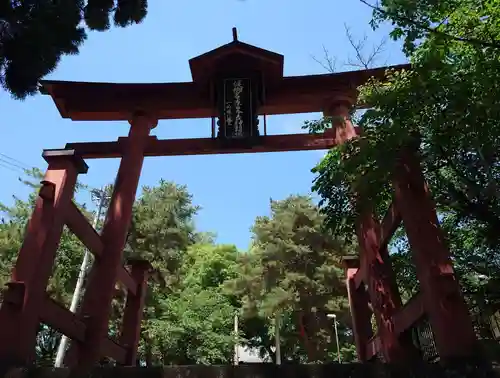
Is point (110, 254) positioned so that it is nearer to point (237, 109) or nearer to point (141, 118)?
point (141, 118)

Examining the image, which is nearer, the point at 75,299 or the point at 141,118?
the point at 141,118

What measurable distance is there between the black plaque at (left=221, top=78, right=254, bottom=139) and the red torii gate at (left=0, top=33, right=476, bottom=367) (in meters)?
0.02

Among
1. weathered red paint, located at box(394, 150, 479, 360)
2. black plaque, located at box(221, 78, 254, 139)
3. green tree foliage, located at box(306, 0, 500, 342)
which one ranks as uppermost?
black plaque, located at box(221, 78, 254, 139)

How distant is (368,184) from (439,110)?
4.85 ft

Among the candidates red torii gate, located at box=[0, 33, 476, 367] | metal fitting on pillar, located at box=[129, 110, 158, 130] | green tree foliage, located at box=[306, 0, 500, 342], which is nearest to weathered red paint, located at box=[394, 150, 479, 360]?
red torii gate, located at box=[0, 33, 476, 367]

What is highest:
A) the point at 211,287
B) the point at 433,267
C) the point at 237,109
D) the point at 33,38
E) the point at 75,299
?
the point at 211,287

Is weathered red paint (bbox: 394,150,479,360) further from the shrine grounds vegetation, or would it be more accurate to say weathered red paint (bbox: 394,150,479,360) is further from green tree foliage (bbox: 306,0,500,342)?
the shrine grounds vegetation

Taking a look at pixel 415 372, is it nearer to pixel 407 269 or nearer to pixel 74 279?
pixel 407 269

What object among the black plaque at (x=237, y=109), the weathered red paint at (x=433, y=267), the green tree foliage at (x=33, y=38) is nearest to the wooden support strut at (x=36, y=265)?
the green tree foliage at (x=33, y=38)

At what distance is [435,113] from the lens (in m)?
6.09

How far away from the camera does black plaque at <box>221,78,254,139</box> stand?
9516 mm

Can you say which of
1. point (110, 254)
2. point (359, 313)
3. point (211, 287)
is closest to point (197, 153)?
point (110, 254)

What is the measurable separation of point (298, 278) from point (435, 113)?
15.7m

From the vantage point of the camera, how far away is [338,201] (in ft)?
25.6
